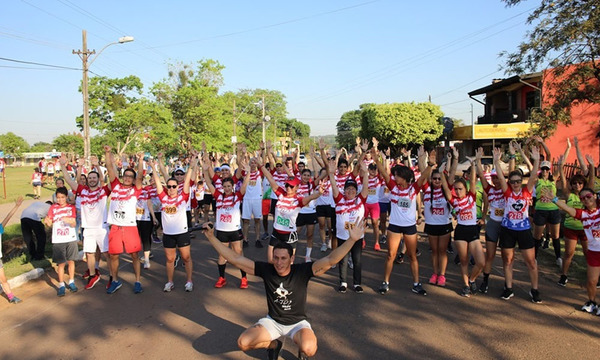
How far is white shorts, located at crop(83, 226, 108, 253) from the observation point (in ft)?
23.6

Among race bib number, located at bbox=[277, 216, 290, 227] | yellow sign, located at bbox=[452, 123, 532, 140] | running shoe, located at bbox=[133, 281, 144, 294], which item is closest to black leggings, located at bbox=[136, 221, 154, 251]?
running shoe, located at bbox=[133, 281, 144, 294]

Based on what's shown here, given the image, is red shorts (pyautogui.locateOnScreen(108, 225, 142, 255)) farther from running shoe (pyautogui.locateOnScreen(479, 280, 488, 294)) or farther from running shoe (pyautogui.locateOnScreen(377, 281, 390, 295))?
running shoe (pyautogui.locateOnScreen(479, 280, 488, 294))

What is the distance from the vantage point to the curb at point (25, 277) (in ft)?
23.6

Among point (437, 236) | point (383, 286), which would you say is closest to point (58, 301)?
point (383, 286)

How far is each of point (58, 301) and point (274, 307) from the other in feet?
13.6

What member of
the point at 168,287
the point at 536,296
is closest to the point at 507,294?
the point at 536,296

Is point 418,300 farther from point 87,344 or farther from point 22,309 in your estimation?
point 22,309

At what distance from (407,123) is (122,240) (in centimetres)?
3490

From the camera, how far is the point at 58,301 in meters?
6.55

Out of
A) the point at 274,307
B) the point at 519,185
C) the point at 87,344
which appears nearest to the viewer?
the point at 274,307

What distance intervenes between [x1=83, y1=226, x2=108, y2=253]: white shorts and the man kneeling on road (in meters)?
3.92

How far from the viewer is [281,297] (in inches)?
169

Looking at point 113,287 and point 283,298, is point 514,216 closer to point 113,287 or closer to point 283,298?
point 283,298

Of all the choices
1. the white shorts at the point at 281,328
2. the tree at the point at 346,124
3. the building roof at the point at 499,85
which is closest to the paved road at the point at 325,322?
the white shorts at the point at 281,328
